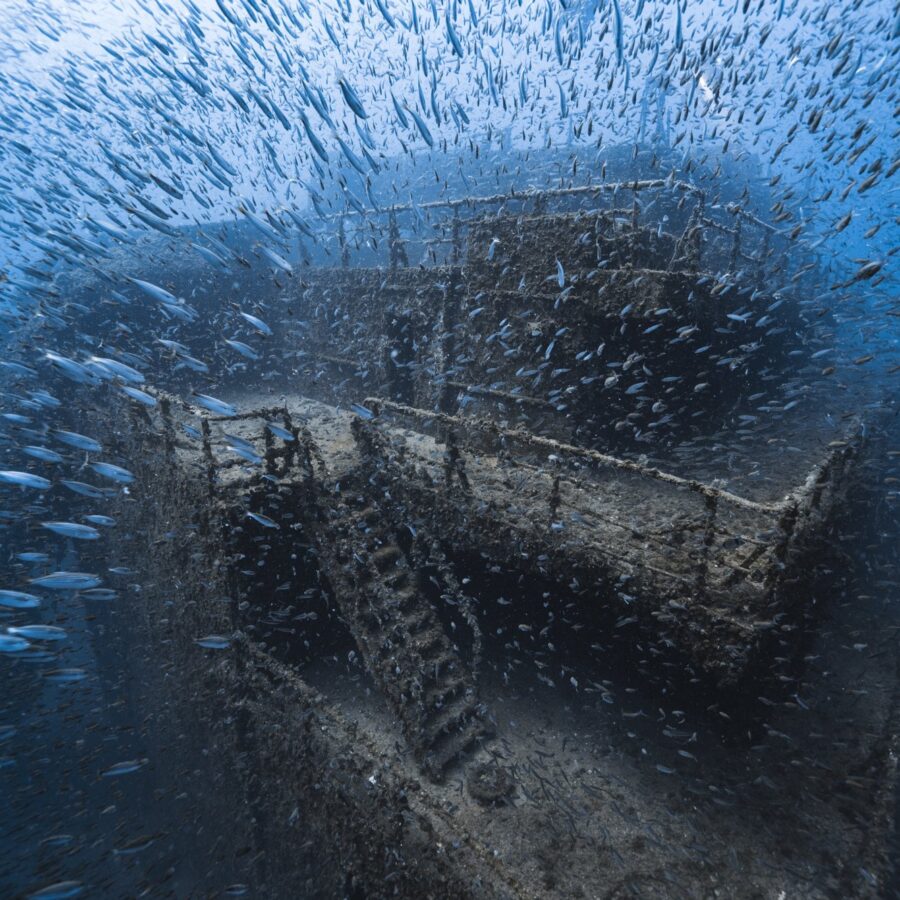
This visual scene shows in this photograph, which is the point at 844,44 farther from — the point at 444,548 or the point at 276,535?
the point at 276,535

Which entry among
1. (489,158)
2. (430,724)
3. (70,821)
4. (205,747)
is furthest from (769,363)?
(489,158)

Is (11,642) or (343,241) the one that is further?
(343,241)

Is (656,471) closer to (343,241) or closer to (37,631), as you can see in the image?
(37,631)

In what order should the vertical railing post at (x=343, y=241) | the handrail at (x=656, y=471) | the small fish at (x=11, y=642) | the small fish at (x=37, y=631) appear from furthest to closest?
1. the vertical railing post at (x=343, y=241)
2. the small fish at (x=37, y=631)
3. the small fish at (x=11, y=642)
4. the handrail at (x=656, y=471)

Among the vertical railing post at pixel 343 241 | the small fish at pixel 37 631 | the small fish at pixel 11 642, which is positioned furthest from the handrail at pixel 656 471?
the vertical railing post at pixel 343 241

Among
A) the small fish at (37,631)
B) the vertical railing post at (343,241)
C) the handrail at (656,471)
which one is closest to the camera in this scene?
the handrail at (656,471)

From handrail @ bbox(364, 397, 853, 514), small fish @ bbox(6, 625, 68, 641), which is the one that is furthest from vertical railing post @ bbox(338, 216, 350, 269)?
small fish @ bbox(6, 625, 68, 641)

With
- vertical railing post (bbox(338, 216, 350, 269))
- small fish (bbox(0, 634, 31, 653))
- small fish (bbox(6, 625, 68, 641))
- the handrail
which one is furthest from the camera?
vertical railing post (bbox(338, 216, 350, 269))

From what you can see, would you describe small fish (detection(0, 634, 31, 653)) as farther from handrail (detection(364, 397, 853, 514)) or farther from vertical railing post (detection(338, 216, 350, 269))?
vertical railing post (detection(338, 216, 350, 269))

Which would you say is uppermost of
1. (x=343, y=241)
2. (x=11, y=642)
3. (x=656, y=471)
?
(x=343, y=241)

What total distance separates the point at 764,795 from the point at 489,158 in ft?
140

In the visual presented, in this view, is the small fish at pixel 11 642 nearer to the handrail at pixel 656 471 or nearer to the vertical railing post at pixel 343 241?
the handrail at pixel 656 471

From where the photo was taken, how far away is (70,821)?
1142 centimetres

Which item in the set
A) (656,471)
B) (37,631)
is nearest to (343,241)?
(37,631)
